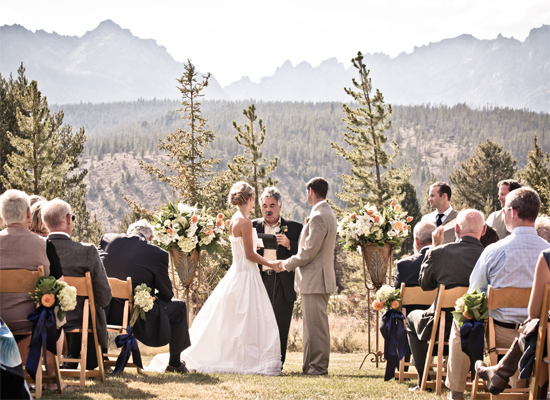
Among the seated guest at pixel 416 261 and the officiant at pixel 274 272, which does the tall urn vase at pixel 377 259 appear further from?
the seated guest at pixel 416 261

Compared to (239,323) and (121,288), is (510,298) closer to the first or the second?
(239,323)

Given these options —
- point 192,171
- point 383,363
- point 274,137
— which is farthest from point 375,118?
point 274,137

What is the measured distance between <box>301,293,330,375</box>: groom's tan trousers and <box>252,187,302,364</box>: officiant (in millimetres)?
617

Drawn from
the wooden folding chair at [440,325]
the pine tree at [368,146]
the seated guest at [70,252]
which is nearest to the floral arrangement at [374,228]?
the wooden folding chair at [440,325]

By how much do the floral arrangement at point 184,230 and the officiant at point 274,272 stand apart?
648mm

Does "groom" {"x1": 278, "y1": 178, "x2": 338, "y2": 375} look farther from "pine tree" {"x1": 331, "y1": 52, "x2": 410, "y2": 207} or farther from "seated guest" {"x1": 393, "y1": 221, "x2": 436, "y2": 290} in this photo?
"pine tree" {"x1": 331, "y1": 52, "x2": 410, "y2": 207}

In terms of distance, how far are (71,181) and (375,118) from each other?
16263 millimetres

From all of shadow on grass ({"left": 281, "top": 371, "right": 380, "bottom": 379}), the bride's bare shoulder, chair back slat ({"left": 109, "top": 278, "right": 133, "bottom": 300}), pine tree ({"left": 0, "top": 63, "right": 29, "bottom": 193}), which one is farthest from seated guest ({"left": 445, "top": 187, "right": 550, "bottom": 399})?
pine tree ({"left": 0, "top": 63, "right": 29, "bottom": 193})

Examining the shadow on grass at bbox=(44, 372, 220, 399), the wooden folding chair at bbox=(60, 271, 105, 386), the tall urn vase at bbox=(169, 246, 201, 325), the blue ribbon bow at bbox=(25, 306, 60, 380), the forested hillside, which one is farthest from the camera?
the forested hillside

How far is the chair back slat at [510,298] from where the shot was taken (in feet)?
13.8

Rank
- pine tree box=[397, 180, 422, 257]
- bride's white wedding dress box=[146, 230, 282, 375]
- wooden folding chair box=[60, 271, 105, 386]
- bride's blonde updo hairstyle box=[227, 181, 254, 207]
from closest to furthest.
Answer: wooden folding chair box=[60, 271, 105, 386] → bride's white wedding dress box=[146, 230, 282, 375] → bride's blonde updo hairstyle box=[227, 181, 254, 207] → pine tree box=[397, 180, 422, 257]

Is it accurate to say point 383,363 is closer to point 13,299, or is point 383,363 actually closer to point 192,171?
point 13,299

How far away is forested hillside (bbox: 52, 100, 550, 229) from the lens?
354 feet

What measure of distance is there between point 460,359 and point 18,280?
→ 3.63m
